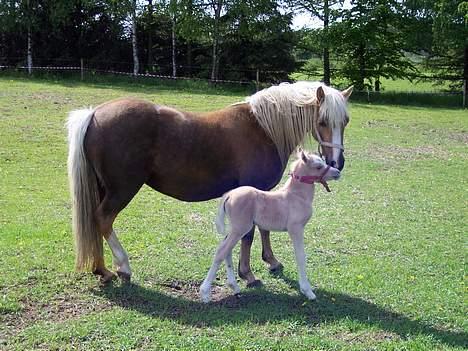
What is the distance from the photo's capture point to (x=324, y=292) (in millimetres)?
4664

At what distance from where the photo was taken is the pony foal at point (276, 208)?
420 centimetres

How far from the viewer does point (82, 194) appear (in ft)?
15.0

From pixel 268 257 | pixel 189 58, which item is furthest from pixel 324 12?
pixel 268 257

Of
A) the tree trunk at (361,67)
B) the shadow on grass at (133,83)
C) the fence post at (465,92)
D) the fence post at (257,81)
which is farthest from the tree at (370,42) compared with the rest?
the shadow on grass at (133,83)

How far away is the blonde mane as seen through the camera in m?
4.57

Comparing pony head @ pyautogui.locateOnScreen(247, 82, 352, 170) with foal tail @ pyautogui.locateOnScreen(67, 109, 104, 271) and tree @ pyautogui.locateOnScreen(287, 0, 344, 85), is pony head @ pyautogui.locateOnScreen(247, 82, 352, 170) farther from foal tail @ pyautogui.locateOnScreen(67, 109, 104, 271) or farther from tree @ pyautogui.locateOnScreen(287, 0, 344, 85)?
tree @ pyautogui.locateOnScreen(287, 0, 344, 85)

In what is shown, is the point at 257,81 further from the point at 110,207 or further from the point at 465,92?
the point at 110,207

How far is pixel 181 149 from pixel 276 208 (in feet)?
3.18

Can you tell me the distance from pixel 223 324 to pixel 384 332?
1177mm

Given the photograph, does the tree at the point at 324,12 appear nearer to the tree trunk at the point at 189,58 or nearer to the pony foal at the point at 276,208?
the tree trunk at the point at 189,58

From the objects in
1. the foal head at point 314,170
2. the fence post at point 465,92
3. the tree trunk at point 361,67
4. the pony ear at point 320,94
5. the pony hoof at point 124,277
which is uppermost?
the tree trunk at point 361,67

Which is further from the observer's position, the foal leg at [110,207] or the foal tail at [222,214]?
the foal leg at [110,207]

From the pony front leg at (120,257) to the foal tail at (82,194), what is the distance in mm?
112

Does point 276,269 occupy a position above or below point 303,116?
below
